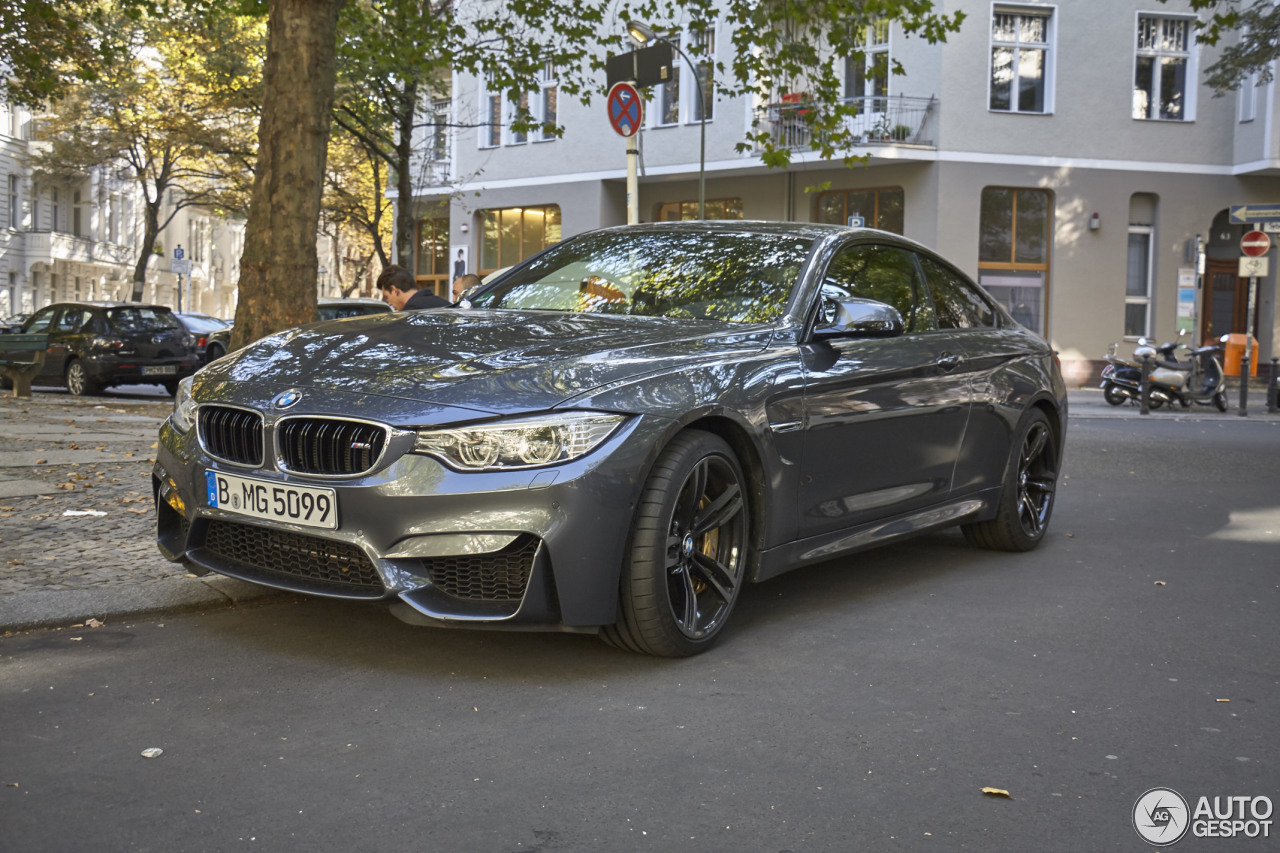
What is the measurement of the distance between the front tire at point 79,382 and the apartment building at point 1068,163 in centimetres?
1131

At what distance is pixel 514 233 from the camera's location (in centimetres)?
3453

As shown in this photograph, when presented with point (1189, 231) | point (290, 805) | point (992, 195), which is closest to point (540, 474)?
point (290, 805)

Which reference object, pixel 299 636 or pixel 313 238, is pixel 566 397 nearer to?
pixel 299 636

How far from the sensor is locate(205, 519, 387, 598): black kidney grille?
13.5 feet

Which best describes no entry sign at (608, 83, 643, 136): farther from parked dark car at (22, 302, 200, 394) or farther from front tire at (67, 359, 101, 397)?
front tire at (67, 359, 101, 397)

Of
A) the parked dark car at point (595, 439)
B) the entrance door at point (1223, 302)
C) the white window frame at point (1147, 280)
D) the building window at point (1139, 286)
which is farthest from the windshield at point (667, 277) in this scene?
the entrance door at point (1223, 302)

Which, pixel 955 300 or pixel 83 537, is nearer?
pixel 83 537

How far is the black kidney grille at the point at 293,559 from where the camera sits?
13.5ft

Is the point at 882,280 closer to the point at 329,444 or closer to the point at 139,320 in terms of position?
the point at 329,444

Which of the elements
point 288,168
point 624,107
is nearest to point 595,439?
point 288,168

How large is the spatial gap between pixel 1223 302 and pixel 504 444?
28834mm

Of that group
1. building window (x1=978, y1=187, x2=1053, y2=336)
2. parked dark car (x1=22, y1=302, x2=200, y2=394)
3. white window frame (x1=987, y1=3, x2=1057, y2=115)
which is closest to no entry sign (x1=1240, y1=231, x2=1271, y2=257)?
building window (x1=978, y1=187, x2=1053, y2=336)

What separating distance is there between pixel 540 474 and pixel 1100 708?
1.79m

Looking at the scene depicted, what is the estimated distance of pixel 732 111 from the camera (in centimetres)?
2972
